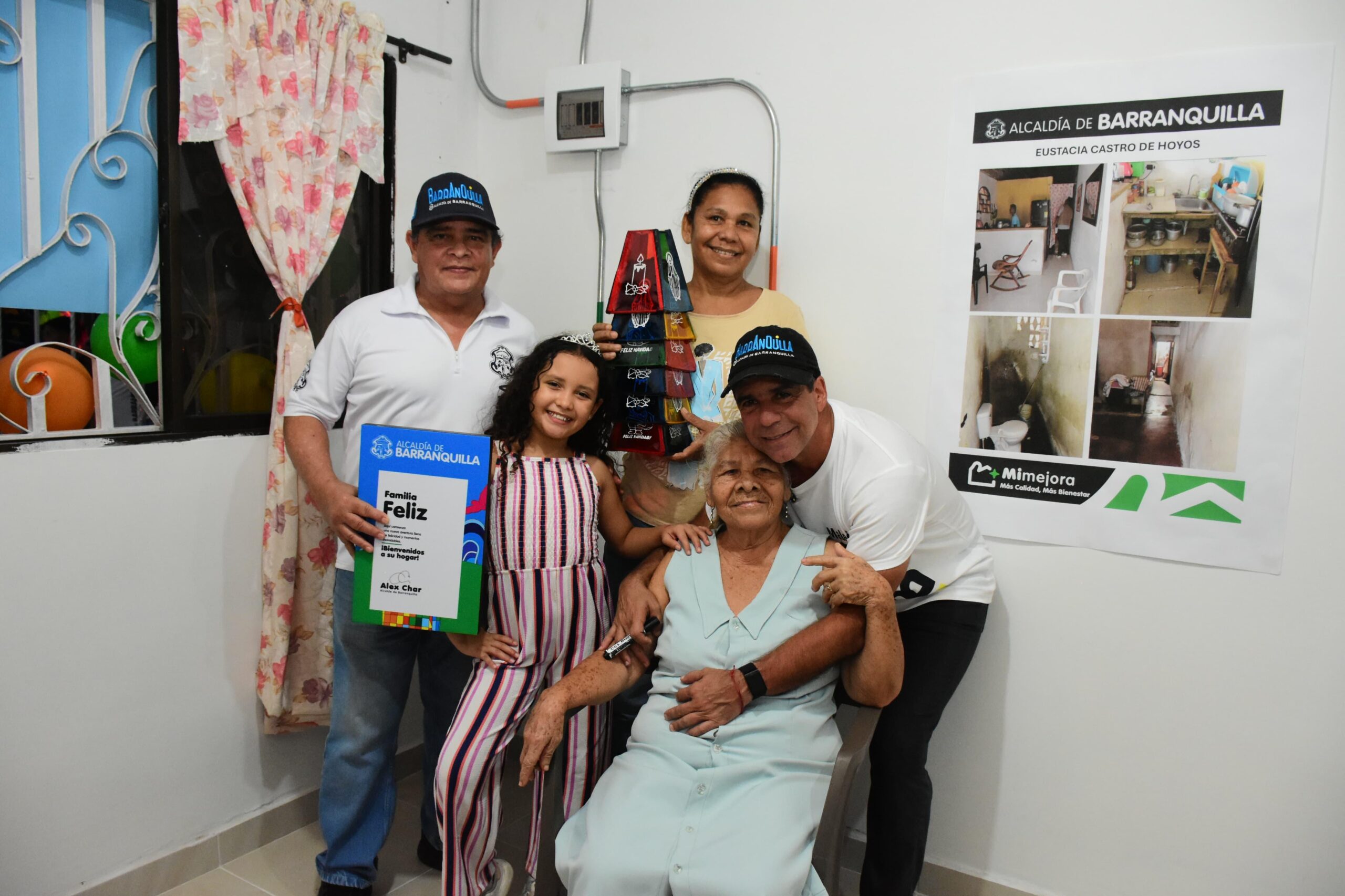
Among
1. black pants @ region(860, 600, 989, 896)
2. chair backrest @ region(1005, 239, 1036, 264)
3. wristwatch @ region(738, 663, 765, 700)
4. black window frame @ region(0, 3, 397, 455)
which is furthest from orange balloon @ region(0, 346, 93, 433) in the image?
chair backrest @ region(1005, 239, 1036, 264)

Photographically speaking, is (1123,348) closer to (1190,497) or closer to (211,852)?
(1190,497)

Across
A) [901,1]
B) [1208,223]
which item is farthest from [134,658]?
[1208,223]

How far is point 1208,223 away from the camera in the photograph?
1.93 m

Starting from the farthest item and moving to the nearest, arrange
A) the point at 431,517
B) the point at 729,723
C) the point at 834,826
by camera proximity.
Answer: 1. the point at 431,517
2. the point at 729,723
3. the point at 834,826

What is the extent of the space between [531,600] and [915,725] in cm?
92

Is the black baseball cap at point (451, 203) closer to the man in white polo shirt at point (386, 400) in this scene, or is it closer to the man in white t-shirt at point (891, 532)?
the man in white polo shirt at point (386, 400)

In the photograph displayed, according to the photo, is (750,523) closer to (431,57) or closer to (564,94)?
(564,94)

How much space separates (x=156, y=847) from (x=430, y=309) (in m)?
1.56

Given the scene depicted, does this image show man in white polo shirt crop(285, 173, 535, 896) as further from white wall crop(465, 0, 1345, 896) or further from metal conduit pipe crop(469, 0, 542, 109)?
metal conduit pipe crop(469, 0, 542, 109)

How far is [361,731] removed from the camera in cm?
214

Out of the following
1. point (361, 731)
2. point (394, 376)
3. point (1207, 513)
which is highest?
point (394, 376)

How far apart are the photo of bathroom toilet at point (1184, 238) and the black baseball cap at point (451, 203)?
151 cm

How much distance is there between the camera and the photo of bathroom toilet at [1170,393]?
1.93 metres

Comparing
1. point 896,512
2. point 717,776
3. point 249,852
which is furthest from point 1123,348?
point 249,852
